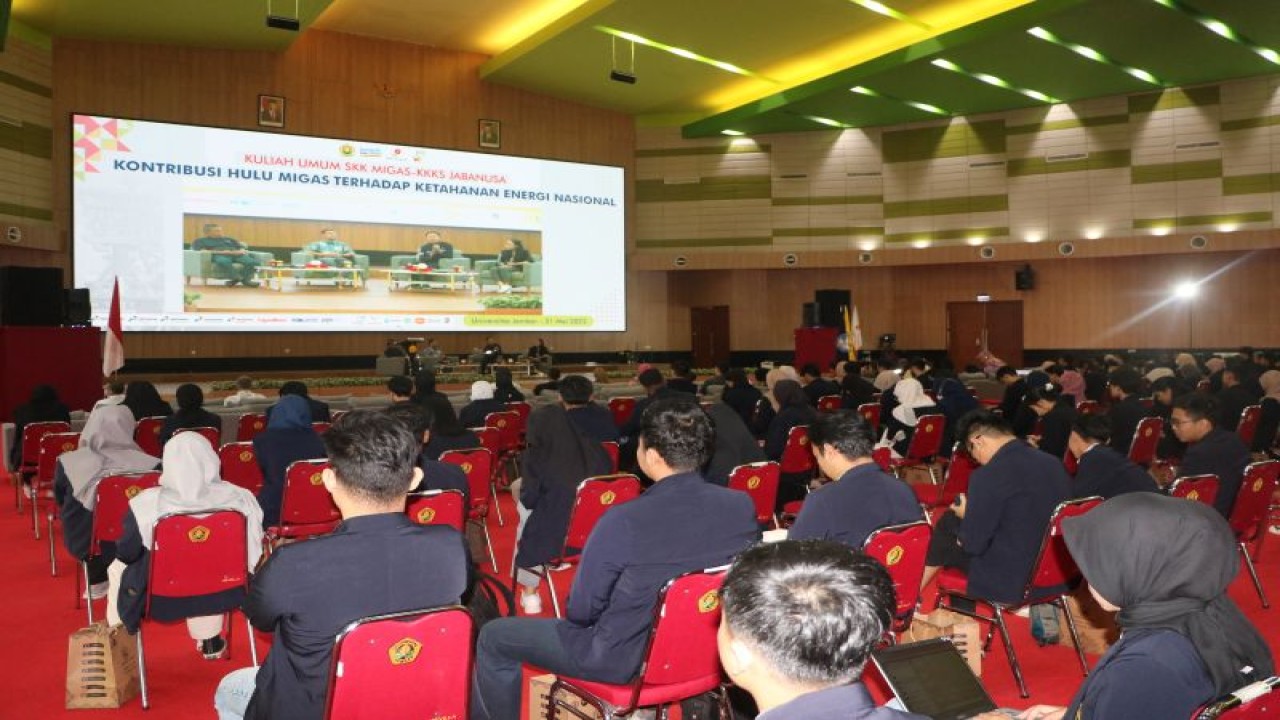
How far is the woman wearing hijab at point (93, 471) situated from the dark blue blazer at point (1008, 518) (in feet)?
13.3

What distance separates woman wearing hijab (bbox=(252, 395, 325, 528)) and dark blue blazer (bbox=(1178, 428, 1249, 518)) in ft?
16.2

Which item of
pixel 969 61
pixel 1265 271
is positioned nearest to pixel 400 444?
pixel 969 61

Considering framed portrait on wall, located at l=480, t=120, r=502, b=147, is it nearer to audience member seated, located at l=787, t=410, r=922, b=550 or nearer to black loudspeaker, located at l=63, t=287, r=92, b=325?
black loudspeaker, located at l=63, t=287, r=92, b=325

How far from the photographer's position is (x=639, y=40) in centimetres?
1712

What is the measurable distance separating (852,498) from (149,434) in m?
6.49

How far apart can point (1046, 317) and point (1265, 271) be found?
383 cm

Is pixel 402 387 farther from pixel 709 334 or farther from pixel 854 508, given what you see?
pixel 709 334

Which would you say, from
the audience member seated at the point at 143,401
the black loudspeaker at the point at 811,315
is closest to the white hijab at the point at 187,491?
the audience member seated at the point at 143,401

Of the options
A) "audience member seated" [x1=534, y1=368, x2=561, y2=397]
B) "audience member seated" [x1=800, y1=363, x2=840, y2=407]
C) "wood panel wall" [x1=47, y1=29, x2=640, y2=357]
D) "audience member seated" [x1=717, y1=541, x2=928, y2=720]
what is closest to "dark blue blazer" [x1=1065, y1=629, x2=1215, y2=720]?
"audience member seated" [x1=717, y1=541, x2=928, y2=720]

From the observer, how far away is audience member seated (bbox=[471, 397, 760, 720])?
2834 mm

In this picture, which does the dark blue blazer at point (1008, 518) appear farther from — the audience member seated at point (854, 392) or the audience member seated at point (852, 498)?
the audience member seated at point (854, 392)

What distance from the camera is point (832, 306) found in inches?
760

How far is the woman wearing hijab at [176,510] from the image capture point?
12.8ft

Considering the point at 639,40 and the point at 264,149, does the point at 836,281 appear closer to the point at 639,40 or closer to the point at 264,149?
the point at 639,40
